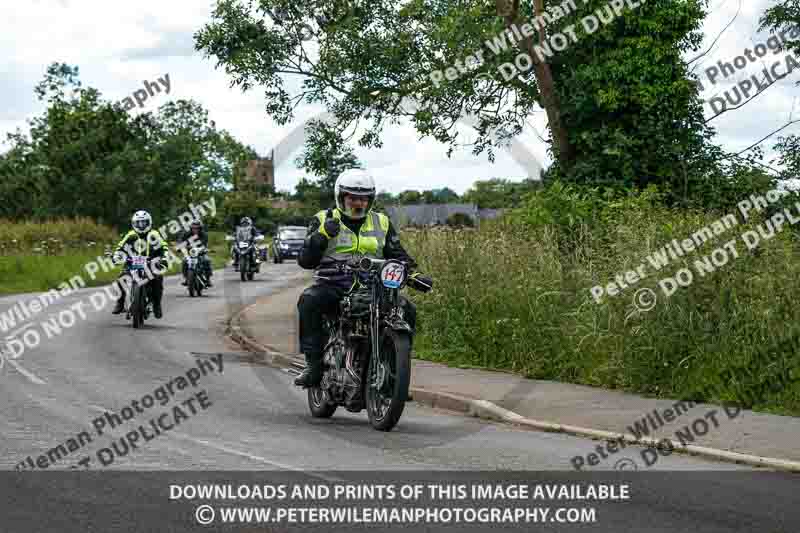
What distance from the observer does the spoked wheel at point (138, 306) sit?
75.8 ft

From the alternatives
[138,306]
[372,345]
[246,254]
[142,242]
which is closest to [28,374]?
[372,345]

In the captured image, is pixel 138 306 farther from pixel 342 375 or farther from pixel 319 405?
pixel 342 375

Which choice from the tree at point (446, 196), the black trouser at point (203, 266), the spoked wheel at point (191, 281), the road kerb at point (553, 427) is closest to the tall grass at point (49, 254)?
the black trouser at point (203, 266)

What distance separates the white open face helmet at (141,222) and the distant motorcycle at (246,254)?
16.4 metres

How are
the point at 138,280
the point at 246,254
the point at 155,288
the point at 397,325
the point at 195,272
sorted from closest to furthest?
the point at 397,325
the point at 138,280
the point at 155,288
the point at 195,272
the point at 246,254

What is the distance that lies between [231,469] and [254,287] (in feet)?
94.0

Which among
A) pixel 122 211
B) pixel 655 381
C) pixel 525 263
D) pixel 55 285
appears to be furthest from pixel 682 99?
pixel 122 211

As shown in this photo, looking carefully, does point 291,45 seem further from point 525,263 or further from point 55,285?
point 55,285

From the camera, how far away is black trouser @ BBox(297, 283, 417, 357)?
11094 millimetres

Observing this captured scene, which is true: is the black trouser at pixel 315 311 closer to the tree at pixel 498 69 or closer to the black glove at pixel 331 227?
the black glove at pixel 331 227

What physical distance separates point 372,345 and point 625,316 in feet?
14.1

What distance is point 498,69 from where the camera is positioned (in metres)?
25.4

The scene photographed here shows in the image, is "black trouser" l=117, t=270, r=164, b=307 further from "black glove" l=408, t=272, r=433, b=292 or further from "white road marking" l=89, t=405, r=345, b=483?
"black glove" l=408, t=272, r=433, b=292

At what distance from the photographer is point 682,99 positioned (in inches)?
975
